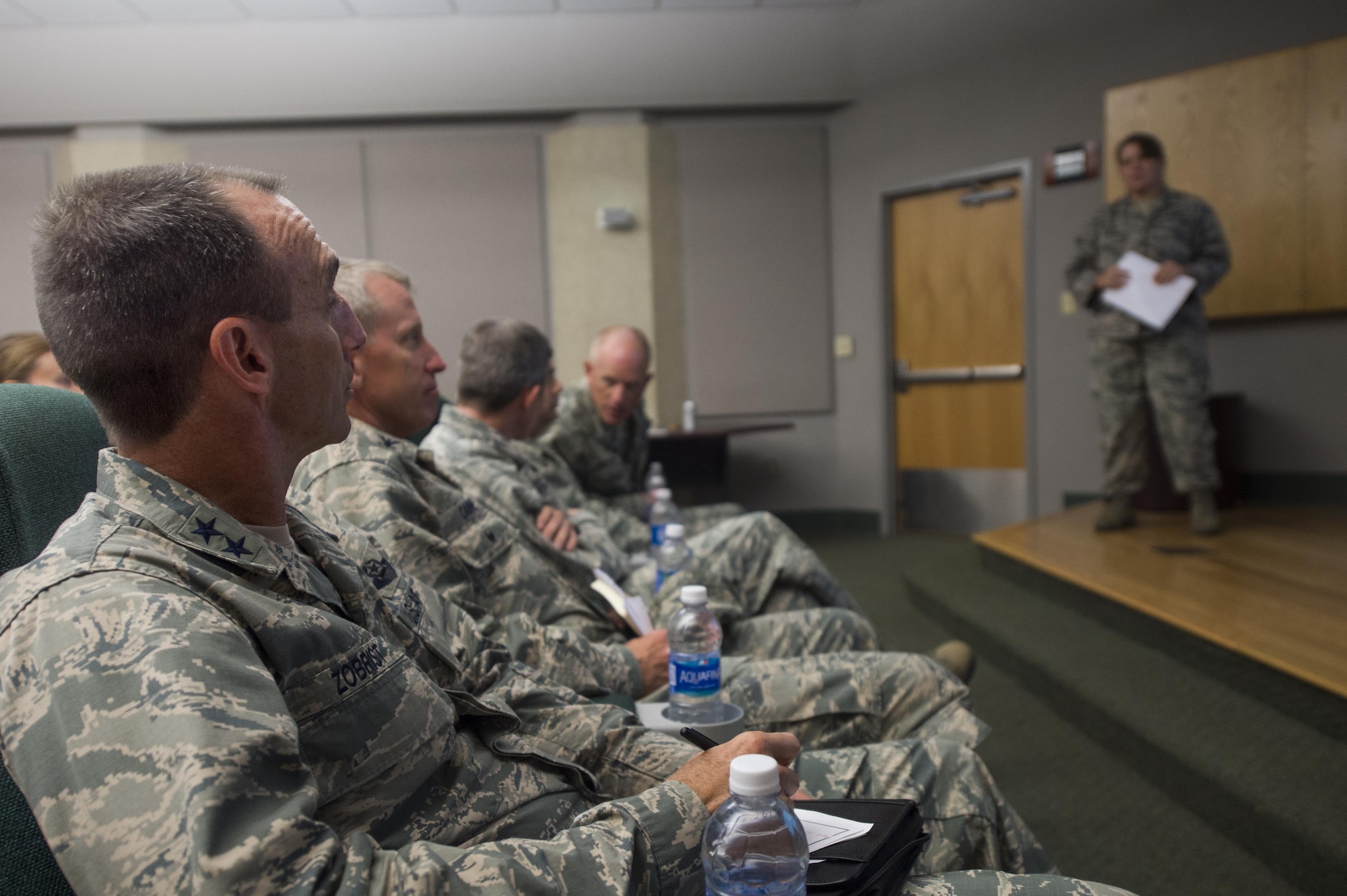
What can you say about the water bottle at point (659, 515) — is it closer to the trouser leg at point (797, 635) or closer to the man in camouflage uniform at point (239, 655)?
the trouser leg at point (797, 635)

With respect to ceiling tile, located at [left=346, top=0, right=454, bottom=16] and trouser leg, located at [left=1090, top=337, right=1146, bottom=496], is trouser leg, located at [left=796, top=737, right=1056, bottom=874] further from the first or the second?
ceiling tile, located at [left=346, top=0, right=454, bottom=16]

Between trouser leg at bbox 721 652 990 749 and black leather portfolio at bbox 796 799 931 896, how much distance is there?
0.53m

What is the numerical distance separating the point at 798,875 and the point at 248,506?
0.62 meters

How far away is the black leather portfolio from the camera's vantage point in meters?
0.82

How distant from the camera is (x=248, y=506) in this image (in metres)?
0.85

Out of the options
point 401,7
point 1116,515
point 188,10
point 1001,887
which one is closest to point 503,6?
point 401,7

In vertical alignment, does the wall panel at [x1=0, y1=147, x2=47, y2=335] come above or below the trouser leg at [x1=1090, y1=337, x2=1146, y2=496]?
above

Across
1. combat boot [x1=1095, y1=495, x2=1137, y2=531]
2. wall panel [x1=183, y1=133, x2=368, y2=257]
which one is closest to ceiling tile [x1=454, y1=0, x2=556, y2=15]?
wall panel [x1=183, y1=133, x2=368, y2=257]

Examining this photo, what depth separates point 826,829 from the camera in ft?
3.01

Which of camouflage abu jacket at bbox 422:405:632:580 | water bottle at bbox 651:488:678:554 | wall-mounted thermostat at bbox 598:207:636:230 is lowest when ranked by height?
water bottle at bbox 651:488:678:554

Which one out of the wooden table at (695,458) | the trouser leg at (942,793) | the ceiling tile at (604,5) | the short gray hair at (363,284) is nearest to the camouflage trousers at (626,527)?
the short gray hair at (363,284)

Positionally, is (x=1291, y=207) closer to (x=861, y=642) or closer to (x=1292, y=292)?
(x=1292, y=292)

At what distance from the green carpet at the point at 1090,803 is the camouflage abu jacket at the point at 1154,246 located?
48.1 inches

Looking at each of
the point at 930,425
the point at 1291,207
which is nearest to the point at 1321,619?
the point at 1291,207
